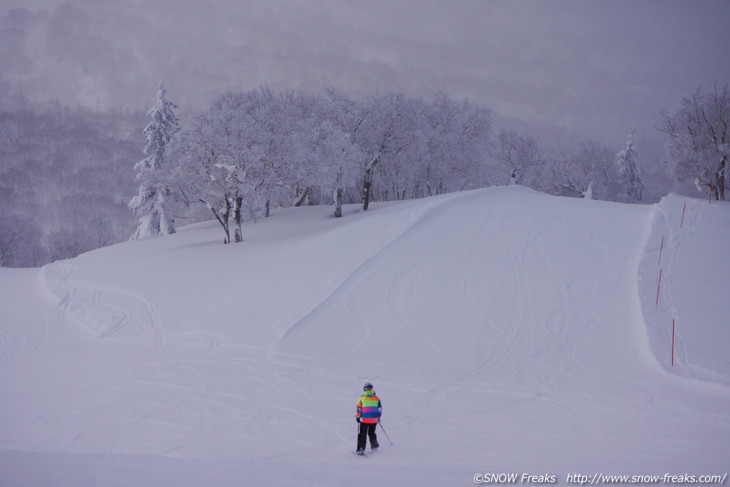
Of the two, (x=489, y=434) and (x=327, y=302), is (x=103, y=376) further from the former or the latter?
(x=489, y=434)

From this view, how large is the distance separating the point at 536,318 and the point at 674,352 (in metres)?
4.40

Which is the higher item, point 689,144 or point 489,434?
point 689,144

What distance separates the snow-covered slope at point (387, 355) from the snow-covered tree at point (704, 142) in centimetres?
855

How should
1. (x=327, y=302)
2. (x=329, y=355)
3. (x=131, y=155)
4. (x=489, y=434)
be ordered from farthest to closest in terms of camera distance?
1. (x=131, y=155)
2. (x=327, y=302)
3. (x=329, y=355)
4. (x=489, y=434)

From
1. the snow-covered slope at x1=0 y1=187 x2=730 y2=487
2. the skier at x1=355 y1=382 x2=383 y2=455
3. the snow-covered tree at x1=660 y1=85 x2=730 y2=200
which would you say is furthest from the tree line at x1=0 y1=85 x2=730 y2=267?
the skier at x1=355 y1=382 x2=383 y2=455

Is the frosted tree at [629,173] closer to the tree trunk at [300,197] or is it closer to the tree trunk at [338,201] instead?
the tree trunk at [300,197]

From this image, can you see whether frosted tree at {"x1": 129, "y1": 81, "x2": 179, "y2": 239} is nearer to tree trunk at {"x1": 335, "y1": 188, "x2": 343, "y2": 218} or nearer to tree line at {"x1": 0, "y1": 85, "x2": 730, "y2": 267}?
tree line at {"x1": 0, "y1": 85, "x2": 730, "y2": 267}

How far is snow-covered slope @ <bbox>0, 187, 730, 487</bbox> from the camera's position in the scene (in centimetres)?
868

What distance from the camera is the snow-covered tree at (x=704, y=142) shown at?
37.4m

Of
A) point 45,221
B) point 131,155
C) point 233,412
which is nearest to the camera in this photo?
point 233,412

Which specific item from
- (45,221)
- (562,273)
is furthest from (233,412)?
(45,221)

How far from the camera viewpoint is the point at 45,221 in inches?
3285

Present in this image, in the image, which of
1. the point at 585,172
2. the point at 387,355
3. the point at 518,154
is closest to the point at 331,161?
the point at 387,355

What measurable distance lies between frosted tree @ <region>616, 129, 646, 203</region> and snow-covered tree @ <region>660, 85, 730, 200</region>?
80.6 feet
